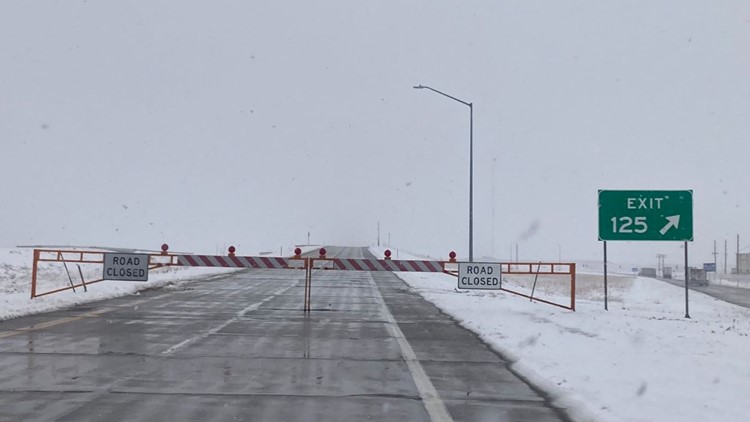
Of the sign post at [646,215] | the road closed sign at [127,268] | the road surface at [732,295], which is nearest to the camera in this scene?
the sign post at [646,215]

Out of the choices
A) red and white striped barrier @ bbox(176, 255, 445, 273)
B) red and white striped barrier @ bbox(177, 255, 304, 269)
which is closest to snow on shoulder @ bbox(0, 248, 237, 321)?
red and white striped barrier @ bbox(177, 255, 304, 269)

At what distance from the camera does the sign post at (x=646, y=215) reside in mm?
18328

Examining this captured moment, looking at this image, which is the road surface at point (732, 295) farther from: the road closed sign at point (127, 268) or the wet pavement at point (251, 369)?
the road closed sign at point (127, 268)

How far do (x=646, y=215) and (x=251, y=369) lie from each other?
12968 millimetres

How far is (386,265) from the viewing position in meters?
19.5

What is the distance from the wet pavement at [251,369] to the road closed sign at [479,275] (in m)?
1.94

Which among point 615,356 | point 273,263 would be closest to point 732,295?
point 273,263

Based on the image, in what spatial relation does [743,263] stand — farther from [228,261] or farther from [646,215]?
[228,261]

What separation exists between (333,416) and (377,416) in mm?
434

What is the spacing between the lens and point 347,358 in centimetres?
1056

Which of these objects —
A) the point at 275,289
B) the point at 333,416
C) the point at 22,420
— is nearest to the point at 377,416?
the point at 333,416

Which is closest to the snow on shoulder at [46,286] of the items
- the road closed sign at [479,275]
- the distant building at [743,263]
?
the road closed sign at [479,275]

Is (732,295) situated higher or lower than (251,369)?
lower

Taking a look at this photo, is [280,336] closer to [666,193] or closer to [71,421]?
[71,421]
